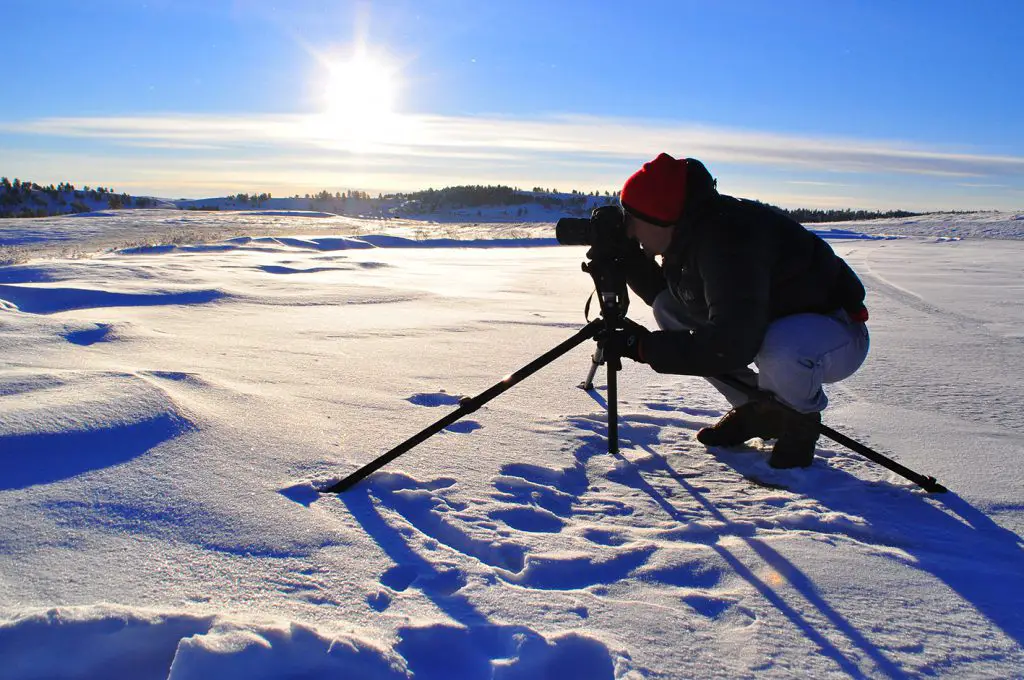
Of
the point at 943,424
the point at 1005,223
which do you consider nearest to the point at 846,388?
the point at 943,424

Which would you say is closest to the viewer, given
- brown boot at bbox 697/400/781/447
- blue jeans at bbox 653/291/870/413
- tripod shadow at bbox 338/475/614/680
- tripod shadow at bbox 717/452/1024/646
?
tripod shadow at bbox 338/475/614/680

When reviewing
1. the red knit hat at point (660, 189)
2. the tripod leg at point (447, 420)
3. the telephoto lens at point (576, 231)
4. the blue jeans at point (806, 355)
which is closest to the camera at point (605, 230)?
the telephoto lens at point (576, 231)

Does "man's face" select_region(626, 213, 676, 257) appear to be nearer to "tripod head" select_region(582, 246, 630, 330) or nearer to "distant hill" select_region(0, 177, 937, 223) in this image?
"tripod head" select_region(582, 246, 630, 330)

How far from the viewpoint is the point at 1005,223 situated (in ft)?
59.4

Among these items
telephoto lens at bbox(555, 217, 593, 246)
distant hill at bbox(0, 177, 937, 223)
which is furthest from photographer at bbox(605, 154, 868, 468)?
distant hill at bbox(0, 177, 937, 223)

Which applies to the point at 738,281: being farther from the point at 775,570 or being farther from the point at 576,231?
the point at 775,570

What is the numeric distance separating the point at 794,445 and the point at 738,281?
660 millimetres

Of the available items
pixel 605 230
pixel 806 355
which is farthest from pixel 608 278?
pixel 806 355

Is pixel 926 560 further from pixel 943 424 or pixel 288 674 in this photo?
pixel 288 674

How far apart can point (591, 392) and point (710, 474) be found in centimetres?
93

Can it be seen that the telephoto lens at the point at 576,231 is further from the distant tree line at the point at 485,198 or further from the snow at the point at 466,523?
the distant tree line at the point at 485,198

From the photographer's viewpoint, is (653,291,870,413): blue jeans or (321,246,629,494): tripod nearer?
(321,246,629,494): tripod

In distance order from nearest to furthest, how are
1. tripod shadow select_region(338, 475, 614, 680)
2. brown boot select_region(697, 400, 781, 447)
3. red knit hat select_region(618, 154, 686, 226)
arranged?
1. tripod shadow select_region(338, 475, 614, 680)
2. red knit hat select_region(618, 154, 686, 226)
3. brown boot select_region(697, 400, 781, 447)

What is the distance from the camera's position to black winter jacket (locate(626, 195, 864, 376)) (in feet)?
5.92
